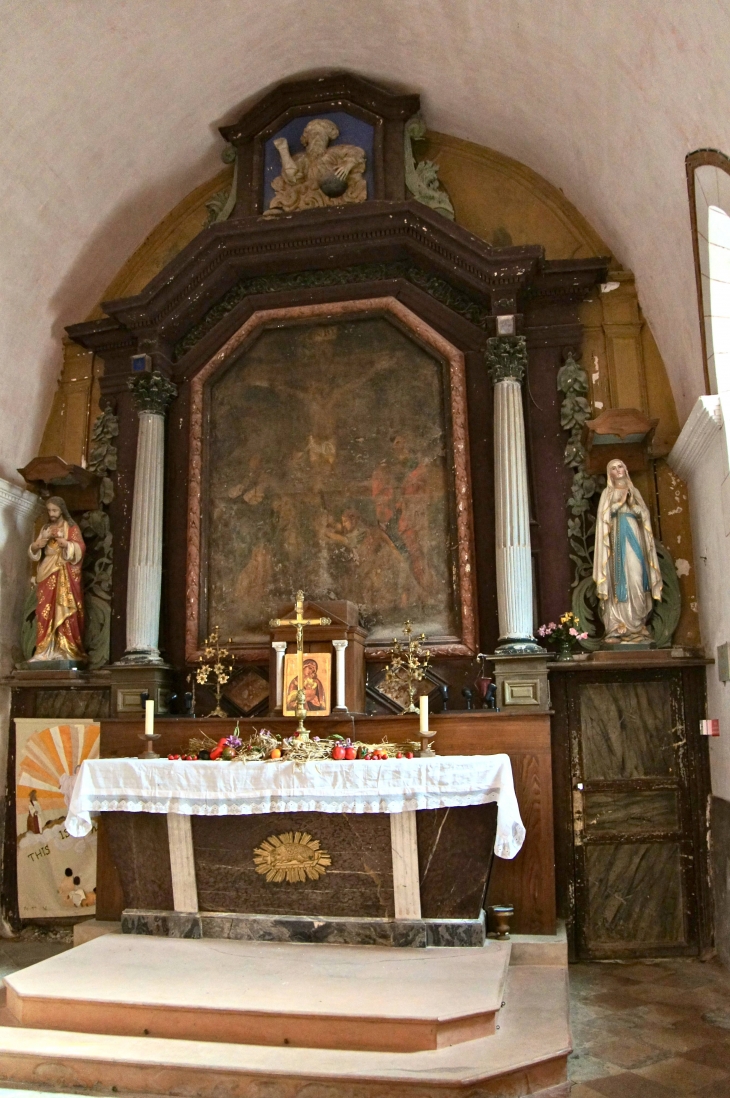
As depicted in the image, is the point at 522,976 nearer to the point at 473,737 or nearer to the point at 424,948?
the point at 424,948

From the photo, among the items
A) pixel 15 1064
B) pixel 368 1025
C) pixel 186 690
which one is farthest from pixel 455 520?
pixel 15 1064

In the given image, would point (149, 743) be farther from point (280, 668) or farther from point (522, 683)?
point (522, 683)

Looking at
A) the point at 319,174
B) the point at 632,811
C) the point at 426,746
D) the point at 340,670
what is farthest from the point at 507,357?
the point at 632,811

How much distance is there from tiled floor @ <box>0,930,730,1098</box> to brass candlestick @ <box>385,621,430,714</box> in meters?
2.23

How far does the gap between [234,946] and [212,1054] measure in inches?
51.9

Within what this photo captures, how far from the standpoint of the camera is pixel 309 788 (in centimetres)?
555

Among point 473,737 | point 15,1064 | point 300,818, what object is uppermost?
point 473,737

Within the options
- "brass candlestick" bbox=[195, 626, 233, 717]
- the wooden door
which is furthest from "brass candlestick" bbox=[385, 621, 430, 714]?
"brass candlestick" bbox=[195, 626, 233, 717]

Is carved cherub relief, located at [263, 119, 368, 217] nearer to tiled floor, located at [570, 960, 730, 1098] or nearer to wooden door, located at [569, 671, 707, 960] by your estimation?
wooden door, located at [569, 671, 707, 960]

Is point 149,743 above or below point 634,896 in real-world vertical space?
above

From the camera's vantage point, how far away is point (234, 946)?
550cm

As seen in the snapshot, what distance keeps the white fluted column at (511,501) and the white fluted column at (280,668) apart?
1540 millimetres

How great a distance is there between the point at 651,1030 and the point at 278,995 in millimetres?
1951

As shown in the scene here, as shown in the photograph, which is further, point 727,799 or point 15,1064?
point 727,799
